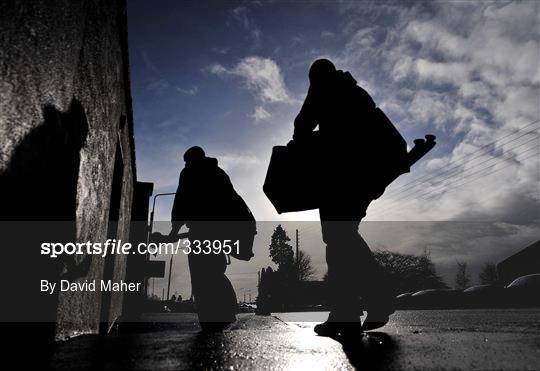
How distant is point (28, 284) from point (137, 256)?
7.84m

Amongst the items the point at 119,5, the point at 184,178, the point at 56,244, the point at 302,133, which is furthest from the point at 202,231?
the point at 119,5

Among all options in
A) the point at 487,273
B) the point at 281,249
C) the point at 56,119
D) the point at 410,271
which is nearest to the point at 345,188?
the point at 56,119

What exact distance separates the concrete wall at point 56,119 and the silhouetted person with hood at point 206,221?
3.37ft

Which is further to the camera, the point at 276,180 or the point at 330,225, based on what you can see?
the point at 276,180

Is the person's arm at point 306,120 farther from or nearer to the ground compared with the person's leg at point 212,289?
farther from the ground

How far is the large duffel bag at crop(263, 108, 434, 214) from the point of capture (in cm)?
265

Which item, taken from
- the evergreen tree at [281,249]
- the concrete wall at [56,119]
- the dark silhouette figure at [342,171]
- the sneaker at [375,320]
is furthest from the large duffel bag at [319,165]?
the evergreen tree at [281,249]

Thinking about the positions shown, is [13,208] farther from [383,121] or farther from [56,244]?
[383,121]

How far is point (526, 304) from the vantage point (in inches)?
553

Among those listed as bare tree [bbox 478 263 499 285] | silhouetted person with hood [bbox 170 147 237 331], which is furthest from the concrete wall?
bare tree [bbox 478 263 499 285]

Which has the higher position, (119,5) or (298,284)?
(119,5)

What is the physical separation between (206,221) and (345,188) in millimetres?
1807

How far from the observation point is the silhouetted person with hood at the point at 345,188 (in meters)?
2.30

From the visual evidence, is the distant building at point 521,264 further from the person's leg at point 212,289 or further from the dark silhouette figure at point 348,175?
the dark silhouette figure at point 348,175
